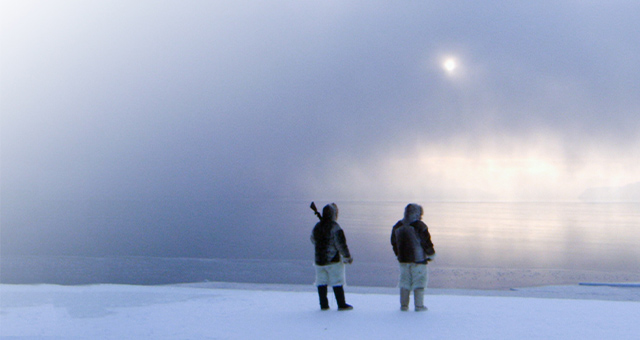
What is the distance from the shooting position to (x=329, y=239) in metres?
7.57

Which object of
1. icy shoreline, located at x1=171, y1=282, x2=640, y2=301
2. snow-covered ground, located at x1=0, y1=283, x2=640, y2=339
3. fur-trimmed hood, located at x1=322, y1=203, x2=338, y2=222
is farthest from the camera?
icy shoreline, located at x1=171, y1=282, x2=640, y2=301

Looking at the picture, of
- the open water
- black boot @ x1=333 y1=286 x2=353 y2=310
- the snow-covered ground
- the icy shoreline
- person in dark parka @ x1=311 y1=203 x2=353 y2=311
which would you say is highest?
person in dark parka @ x1=311 y1=203 x2=353 y2=311

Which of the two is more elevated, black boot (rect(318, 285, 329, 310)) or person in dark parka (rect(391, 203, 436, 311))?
person in dark parka (rect(391, 203, 436, 311))

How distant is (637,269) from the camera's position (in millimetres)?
36938

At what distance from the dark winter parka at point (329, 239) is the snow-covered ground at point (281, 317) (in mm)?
761

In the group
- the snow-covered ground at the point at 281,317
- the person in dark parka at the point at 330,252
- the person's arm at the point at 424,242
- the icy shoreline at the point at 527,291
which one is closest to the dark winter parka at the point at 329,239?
the person in dark parka at the point at 330,252

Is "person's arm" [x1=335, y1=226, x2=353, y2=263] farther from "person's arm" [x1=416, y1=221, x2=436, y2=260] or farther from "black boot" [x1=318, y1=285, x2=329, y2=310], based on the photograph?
"person's arm" [x1=416, y1=221, x2=436, y2=260]

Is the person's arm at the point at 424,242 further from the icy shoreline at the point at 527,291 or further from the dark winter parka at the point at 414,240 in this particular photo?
the icy shoreline at the point at 527,291

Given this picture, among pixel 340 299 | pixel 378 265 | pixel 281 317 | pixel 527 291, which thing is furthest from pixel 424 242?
pixel 378 265

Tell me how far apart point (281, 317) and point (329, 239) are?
4.03 feet

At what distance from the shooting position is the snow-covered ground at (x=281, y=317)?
6.21 m

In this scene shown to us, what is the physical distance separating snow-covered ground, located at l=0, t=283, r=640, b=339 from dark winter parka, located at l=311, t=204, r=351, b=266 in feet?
2.50

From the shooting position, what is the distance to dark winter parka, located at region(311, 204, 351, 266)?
24.6 ft

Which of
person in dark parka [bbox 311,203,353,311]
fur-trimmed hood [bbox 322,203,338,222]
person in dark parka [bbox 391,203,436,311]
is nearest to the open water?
person in dark parka [bbox 391,203,436,311]
